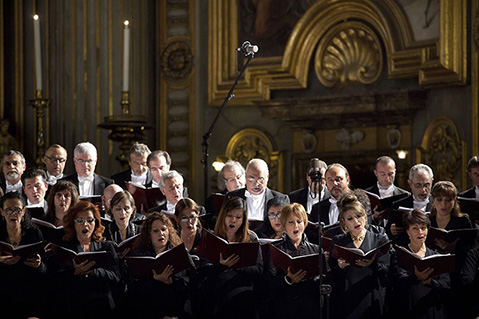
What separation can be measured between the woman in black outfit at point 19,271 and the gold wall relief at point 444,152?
14.7ft

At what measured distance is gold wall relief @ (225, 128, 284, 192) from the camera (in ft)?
34.2

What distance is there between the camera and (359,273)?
18.6 ft

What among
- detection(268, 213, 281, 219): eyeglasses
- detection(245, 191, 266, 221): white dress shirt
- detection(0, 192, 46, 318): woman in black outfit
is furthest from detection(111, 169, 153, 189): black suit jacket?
detection(268, 213, 281, 219): eyeglasses

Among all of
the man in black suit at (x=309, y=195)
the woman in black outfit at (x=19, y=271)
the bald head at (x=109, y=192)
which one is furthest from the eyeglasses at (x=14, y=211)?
the man in black suit at (x=309, y=195)

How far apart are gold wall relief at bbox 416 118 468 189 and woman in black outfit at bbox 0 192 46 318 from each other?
14.7 feet

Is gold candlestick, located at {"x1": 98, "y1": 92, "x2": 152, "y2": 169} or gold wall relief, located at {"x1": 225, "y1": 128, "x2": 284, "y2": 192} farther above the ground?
gold candlestick, located at {"x1": 98, "y1": 92, "x2": 152, "y2": 169}

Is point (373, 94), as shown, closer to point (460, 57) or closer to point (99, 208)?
point (460, 57)

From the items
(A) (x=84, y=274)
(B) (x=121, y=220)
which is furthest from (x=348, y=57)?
(A) (x=84, y=274)

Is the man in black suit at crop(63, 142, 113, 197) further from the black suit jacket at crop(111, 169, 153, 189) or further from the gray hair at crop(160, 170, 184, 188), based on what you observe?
the gray hair at crop(160, 170, 184, 188)

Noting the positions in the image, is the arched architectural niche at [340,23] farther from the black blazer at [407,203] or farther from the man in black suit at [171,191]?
the man in black suit at [171,191]

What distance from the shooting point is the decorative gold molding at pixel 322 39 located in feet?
29.7

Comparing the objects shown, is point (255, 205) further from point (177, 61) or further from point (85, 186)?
point (177, 61)

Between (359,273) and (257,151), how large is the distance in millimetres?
4992

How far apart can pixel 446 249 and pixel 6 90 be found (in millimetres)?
6747
